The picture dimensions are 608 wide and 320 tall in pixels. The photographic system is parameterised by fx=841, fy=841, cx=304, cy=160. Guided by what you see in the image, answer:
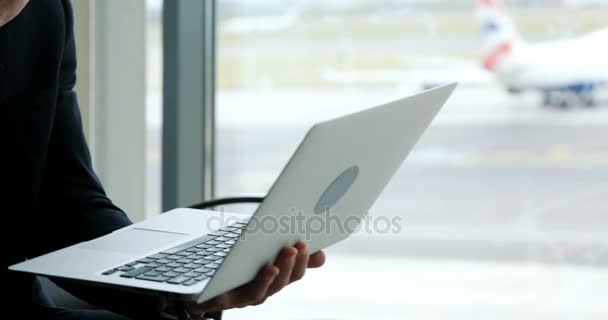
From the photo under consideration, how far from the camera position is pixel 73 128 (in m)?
1.38

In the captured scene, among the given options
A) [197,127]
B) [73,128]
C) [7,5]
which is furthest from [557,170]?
[7,5]

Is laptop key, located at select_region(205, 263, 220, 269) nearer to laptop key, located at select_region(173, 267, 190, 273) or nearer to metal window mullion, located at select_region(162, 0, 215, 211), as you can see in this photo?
laptop key, located at select_region(173, 267, 190, 273)

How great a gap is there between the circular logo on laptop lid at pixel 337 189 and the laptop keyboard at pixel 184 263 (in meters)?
0.12

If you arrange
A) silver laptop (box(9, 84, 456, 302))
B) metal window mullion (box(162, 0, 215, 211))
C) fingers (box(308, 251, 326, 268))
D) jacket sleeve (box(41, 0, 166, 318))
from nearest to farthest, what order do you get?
silver laptop (box(9, 84, 456, 302)) < fingers (box(308, 251, 326, 268)) < jacket sleeve (box(41, 0, 166, 318)) < metal window mullion (box(162, 0, 215, 211))

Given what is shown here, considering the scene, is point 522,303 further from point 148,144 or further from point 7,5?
A: point 7,5

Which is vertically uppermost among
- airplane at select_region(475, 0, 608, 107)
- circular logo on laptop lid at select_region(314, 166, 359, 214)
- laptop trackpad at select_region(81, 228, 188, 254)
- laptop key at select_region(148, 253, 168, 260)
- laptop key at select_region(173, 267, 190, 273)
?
airplane at select_region(475, 0, 608, 107)

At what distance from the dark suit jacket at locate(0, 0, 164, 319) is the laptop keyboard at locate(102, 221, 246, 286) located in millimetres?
156

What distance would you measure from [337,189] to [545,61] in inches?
56.3

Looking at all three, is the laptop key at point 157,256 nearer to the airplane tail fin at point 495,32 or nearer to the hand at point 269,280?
the hand at point 269,280

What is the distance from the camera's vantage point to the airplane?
2291 millimetres

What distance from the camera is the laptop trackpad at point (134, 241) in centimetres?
113

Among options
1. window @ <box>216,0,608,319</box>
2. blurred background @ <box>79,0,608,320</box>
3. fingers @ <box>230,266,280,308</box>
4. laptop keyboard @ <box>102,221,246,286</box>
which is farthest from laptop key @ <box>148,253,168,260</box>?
blurred background @ <box>79,0,608,320</box>

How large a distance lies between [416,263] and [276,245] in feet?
5.14

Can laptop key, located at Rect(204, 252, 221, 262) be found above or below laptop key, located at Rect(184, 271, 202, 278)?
above
